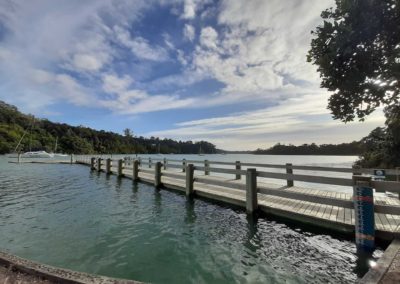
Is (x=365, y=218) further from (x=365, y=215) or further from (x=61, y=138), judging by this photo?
(x=61, y=138)

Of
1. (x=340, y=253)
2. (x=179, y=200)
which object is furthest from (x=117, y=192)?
(x=340, y=253)

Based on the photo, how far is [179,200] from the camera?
39.8 feet

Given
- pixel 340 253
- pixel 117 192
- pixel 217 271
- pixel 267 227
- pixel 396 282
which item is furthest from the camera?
pixel 117 192

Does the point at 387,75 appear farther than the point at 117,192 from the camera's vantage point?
No

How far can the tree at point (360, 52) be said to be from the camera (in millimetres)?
6996

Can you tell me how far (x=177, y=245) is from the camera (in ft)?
21.4

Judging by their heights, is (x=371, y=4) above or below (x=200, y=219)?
above

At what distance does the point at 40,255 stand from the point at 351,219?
7565 mm

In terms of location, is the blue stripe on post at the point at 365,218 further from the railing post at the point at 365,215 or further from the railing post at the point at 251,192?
the railing post at the point at 251,192

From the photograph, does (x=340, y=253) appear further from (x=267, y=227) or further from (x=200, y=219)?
(x=200, y=219)

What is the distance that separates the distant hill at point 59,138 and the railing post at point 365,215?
100 meters

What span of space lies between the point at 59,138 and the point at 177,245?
138801 mm

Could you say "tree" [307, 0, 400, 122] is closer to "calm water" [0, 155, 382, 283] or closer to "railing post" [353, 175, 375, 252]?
"railing post" [353, 175, 375, 252]

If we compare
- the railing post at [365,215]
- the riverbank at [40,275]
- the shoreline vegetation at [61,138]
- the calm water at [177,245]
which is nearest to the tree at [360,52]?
the railing post at [365,215]
